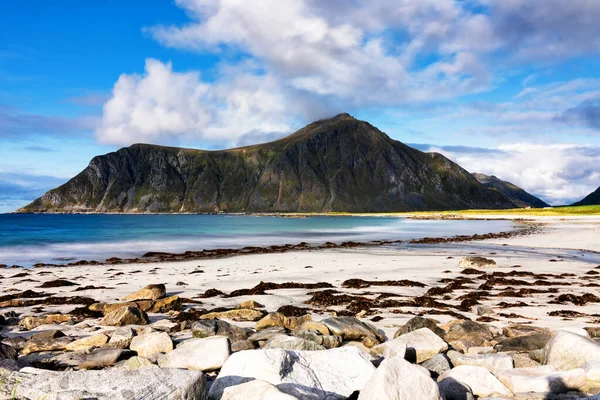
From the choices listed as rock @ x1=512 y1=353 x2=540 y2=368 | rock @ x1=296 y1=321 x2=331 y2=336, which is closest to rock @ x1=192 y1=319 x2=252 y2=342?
rock @ x1=296 y1=321 x2=331 y2=336

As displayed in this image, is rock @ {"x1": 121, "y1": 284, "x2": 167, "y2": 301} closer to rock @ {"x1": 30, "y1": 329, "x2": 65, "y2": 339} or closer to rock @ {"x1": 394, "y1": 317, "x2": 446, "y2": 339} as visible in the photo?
rock @ {"x1": 30, "y1": 329, "x2": 65, "y2": 339}

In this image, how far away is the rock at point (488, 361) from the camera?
771 centimetres

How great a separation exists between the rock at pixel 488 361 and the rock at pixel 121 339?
22.2ft

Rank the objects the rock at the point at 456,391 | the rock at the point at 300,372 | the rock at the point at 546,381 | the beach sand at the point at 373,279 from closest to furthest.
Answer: the rock at the point at 300,372
the rock at the point at 456,391
the rock at the point at 546,381
the beach sand at the point at 373,279

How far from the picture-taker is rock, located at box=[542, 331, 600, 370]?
746 cm

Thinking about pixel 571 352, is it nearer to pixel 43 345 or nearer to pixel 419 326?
pixel 419 326

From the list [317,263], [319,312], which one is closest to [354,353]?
[319,312]

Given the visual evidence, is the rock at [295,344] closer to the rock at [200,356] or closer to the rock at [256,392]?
the rock at [200,356]

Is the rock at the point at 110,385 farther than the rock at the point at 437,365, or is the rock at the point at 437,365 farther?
the rock at the point at 437,365

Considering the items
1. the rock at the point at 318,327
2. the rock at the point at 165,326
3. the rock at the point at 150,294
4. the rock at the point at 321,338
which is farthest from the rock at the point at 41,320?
the rock at the point at 321,338

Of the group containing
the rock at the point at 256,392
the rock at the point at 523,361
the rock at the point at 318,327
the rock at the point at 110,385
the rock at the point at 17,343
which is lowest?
the rock at the point at 17,343

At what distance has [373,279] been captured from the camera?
22.0m

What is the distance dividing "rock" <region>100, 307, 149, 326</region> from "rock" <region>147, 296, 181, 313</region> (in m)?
2.08

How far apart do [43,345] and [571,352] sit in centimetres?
1053
